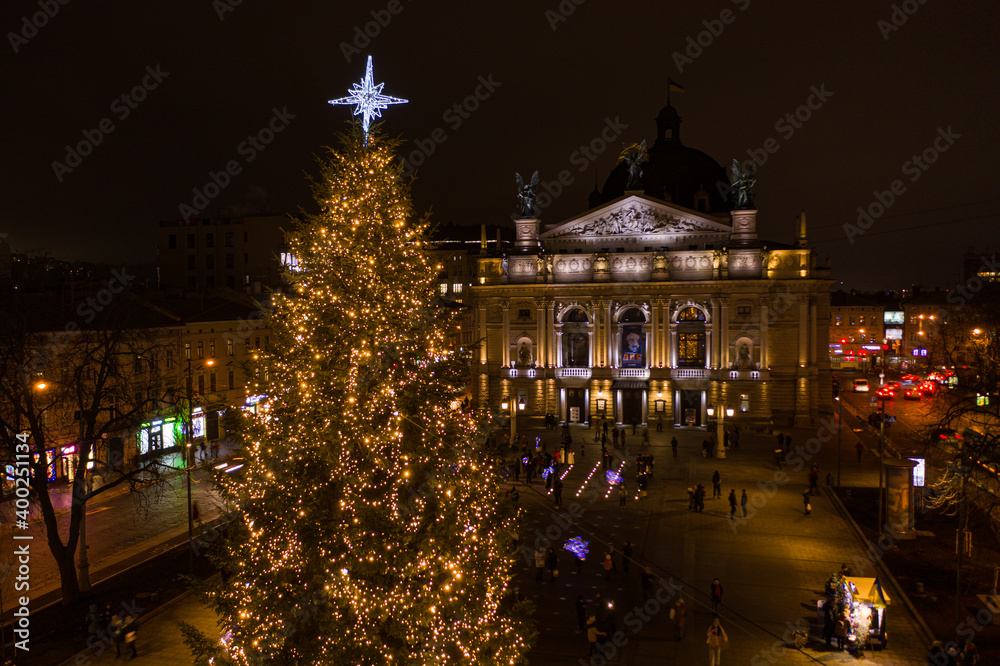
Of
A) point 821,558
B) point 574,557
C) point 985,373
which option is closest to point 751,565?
point 821,558

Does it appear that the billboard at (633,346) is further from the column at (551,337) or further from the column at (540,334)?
the column at (540,334)

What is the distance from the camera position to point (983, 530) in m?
24.7

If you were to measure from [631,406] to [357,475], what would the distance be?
47.3 m

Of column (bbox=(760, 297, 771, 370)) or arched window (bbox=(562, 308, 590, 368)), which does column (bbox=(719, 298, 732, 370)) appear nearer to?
column (bbox=(760, 297, 771, 370))

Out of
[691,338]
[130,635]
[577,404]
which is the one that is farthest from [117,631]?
[691,338]

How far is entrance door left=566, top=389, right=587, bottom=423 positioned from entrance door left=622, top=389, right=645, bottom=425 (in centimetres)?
321

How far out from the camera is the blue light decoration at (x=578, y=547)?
24.2m

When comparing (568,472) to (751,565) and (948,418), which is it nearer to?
(751,565)

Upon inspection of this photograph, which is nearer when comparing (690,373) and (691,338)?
(690,373)

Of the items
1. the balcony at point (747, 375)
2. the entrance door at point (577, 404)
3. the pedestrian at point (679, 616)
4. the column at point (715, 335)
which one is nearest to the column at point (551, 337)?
the entrance door at point (577, 404)

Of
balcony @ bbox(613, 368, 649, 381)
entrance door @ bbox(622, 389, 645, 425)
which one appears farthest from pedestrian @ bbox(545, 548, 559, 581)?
balcony @ bbox(613, 368, 649, 381)

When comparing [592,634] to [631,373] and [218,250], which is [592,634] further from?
[218,250]

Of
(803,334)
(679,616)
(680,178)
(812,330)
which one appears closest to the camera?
(679,616)

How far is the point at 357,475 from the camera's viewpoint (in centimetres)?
1055
